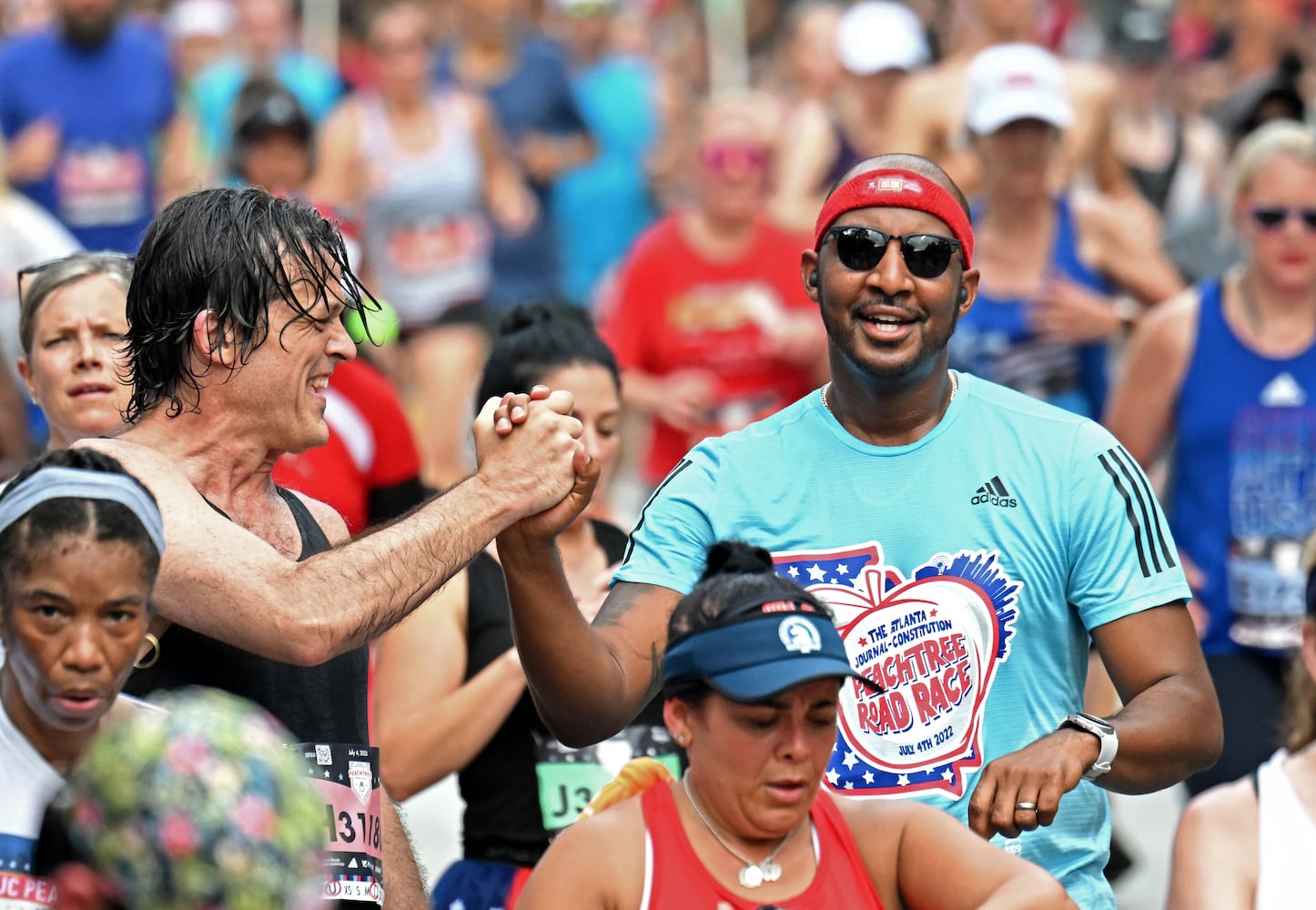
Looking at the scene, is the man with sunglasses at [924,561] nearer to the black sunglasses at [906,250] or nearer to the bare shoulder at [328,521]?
the black sunglasses at [906,250]

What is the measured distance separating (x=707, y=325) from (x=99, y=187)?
4.11 m

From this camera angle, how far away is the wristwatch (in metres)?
3.98

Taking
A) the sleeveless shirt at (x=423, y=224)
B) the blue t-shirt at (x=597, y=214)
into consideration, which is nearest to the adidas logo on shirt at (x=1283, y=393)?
the sleeveless shirt at (x=423, y=224)

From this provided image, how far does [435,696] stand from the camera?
5508 millimetres

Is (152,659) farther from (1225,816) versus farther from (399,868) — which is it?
(1225,816)

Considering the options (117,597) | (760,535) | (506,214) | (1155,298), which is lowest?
(117,597)

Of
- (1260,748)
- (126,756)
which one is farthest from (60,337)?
(1260,748)

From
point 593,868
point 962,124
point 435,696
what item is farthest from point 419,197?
point 593,868

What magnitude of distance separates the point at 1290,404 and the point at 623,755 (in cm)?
277

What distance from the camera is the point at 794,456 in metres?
4.46

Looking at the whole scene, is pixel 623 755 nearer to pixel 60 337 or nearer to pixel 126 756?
pixel 60 337

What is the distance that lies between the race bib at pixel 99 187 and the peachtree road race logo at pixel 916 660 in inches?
313

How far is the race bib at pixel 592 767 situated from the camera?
5363 millimetres

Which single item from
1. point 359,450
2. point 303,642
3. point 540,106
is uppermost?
point 540,106
